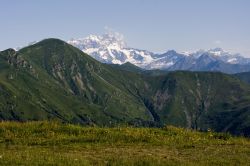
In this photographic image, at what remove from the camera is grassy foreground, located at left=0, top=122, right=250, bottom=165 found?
22.2 metres

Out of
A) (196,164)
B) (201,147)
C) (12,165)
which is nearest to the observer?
(12,165)

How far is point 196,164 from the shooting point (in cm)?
2177

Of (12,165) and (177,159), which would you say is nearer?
(12,165)

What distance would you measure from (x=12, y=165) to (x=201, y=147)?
12409mm

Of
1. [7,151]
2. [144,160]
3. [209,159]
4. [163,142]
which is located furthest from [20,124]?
[209,159]

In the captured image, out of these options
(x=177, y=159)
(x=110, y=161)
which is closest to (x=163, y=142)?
(x=177, y=159)

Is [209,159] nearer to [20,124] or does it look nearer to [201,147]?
[201,147]

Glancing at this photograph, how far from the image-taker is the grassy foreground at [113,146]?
22.2m

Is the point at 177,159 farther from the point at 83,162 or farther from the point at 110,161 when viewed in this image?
the point at 83,162

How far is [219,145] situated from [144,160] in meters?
8.33

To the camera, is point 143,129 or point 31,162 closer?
point 31,162

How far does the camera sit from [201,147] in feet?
90.0

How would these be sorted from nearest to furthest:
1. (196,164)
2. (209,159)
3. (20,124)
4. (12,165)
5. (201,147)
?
(12,165) → (196,164) → (209,159) → (201,147) → (20,124)

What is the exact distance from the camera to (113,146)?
2698cm
